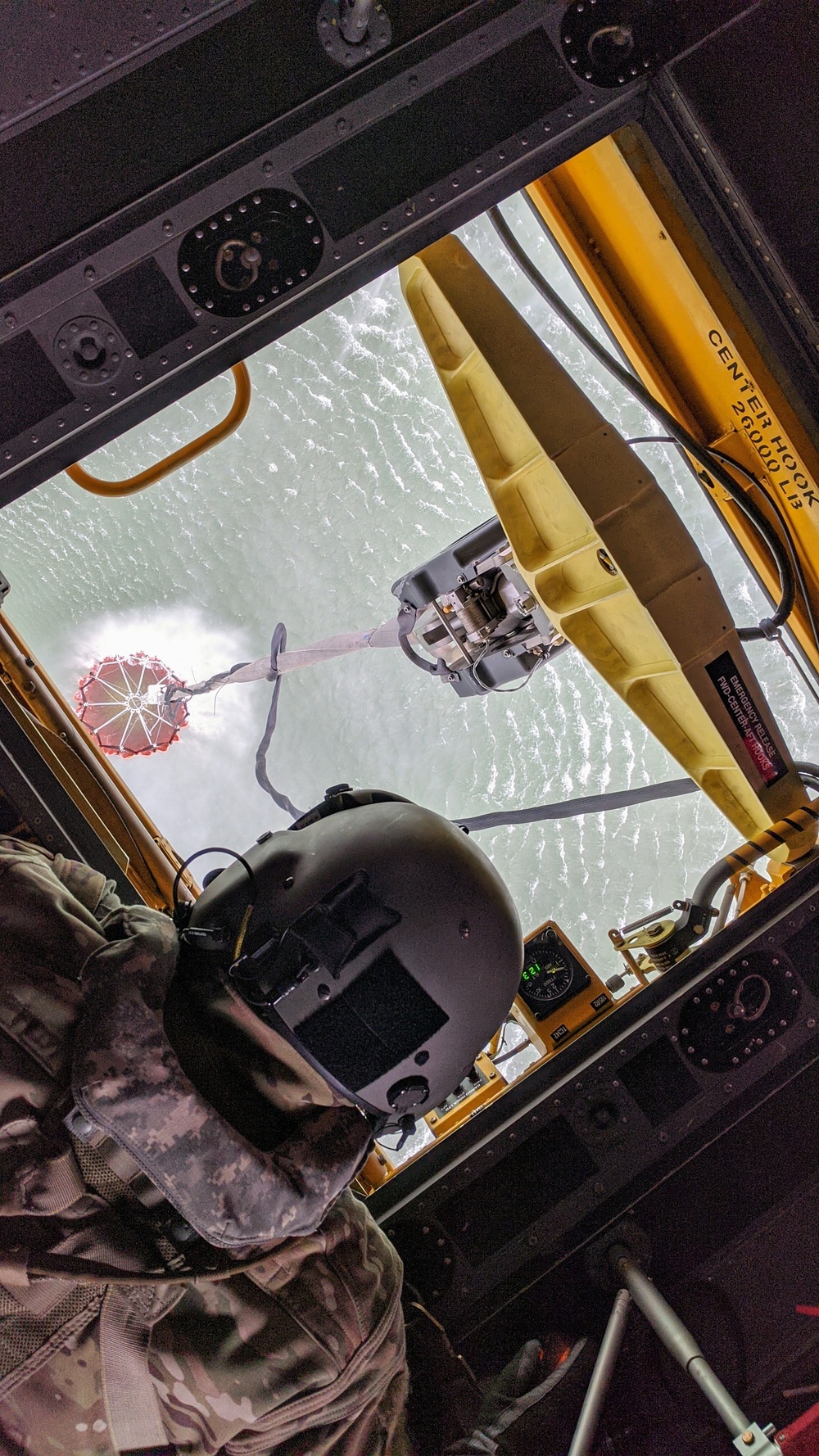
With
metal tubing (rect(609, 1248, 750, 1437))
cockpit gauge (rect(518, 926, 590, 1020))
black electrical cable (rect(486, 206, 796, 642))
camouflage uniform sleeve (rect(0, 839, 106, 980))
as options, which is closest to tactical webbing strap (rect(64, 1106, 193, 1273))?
camouflage uniform sleeve (rect(0, 839, 106, 980))

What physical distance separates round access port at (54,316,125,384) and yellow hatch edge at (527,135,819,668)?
154cm

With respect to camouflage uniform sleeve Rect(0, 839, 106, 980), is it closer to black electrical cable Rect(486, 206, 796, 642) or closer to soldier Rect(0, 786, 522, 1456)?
soldier Rect(0, 786, 522, 1456)

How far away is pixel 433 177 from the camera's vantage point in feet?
6.84

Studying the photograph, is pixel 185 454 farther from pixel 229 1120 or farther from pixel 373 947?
pixel 229 1120

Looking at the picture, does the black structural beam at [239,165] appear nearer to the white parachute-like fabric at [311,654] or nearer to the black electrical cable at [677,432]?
the black electrical cable at [677,432]

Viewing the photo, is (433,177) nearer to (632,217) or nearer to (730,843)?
(632,217)

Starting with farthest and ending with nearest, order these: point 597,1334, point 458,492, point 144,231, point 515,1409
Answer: point 458,492
point 597,1334
point 515,1409
point 144,231

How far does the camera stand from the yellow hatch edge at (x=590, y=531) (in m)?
2.91

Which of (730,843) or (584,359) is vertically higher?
(584,359)

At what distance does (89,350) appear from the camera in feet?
6.50

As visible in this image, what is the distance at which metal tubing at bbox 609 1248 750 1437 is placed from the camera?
214 centimetres

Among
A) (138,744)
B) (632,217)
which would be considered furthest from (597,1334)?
(138,744)

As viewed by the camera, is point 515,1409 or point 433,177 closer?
point 433,177

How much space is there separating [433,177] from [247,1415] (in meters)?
2.67
